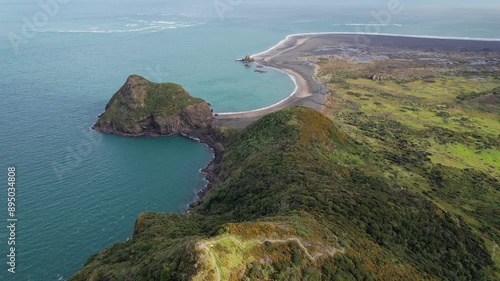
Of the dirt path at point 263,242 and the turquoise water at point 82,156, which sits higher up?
the dirt path at point 263,242

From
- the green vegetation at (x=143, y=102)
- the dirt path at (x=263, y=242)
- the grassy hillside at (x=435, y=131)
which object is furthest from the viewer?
the green vegetation at (x=143, y=102)

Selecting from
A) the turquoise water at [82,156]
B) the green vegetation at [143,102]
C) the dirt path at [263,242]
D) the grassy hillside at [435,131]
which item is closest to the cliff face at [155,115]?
the green vegetation at [143,102]

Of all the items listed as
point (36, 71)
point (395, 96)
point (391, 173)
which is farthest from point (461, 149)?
point (36, 71)

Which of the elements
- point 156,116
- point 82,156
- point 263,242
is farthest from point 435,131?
point 82,156

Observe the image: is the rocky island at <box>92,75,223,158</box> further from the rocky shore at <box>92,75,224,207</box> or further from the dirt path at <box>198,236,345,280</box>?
the dirt path at <box>198,236,345,280</box>

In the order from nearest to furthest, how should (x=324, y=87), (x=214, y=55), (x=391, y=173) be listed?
1. (x=391, y=173)
2. (x=324, y=87)
3. (x=214, y=55)

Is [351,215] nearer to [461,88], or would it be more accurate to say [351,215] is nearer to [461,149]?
[461,149]

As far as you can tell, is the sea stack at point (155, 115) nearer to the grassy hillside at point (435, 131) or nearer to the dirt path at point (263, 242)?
the grassy hillside at point (435, 131)
